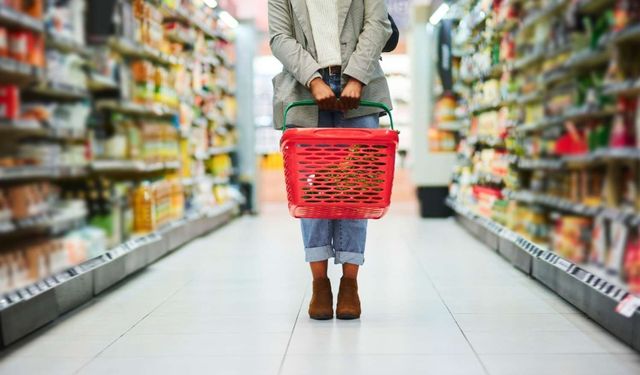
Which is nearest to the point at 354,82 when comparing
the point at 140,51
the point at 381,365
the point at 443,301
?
the point at 381,365

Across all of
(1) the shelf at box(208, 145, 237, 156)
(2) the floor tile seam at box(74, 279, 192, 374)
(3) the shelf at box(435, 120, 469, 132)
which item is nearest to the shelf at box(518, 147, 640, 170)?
(2) the floor tile seam at box(74, 279, 192, 374)

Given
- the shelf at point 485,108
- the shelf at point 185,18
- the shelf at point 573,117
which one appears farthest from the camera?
the shelf at point 485,108

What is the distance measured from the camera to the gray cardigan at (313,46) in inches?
109

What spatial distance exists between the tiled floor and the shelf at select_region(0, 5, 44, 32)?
116 cm

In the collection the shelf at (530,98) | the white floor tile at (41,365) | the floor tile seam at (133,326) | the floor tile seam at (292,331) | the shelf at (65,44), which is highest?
the shelf at (65,44)

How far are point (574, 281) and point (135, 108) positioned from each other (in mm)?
2602

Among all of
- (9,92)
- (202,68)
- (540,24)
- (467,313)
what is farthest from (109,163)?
(202,68)

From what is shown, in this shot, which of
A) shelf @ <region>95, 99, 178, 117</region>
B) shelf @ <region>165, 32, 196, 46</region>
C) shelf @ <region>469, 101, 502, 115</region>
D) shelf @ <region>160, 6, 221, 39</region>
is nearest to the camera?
shelf @ <region>95, 99, 178, 117</region>

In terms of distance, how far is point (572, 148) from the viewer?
2865mm

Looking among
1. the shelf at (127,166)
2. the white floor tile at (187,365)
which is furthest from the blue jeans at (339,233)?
the shelf at (127,166)

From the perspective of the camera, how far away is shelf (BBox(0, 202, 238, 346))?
2547 millimetres

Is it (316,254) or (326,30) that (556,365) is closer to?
(316,254)

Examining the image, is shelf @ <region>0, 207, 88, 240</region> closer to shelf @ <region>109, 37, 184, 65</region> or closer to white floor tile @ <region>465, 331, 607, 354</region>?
shelf @ <region>109, 37, 184, 65</region>

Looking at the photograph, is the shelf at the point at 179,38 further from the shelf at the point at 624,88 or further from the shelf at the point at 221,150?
the shelf at the point at 624,88
